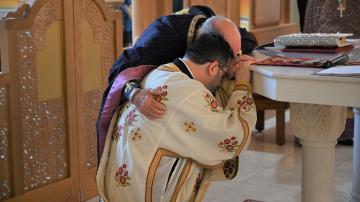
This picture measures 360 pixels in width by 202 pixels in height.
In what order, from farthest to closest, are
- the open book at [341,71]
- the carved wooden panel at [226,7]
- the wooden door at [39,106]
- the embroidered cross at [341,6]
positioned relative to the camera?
the carved wooden panel at [226,7], the embroidered cross at [341,6], the wooden door at [39,106], the open book at [341,71]

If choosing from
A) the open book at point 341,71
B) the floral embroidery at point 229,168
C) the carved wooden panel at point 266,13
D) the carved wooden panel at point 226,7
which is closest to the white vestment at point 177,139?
the floral embroidery at point 229,168

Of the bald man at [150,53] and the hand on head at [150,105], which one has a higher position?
the bald man at [150,53]

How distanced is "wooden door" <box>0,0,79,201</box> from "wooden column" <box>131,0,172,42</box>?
0.77 meters

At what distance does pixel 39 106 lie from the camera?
9.71ft

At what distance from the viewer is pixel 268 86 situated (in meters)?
1.86

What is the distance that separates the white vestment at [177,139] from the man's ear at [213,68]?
0.28 feet

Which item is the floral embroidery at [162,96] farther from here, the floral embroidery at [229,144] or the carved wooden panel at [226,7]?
the carved wooden panel at [226,7]

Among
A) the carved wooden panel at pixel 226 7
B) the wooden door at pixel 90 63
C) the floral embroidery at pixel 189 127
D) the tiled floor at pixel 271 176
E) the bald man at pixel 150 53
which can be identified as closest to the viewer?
the floral embroidery at pixel 189 127

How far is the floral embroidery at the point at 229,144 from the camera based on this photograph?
1.93 meters

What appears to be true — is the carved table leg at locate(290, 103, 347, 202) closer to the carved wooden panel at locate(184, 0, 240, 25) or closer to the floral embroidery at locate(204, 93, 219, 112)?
the floral embroidery at locate(204, 93, 219, 112)

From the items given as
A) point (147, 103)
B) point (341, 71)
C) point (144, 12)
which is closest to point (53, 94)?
point (144, 12)

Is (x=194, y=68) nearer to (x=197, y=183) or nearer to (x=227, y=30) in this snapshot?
(x=227, y=30)

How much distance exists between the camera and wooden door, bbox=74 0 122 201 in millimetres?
3146

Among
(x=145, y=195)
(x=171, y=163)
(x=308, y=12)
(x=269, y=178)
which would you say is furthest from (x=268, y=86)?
(x=308, y=12)
